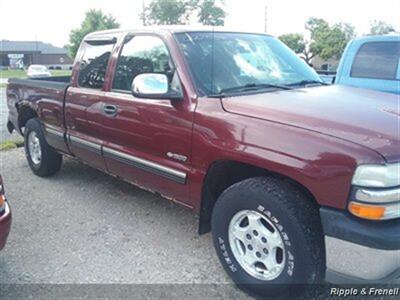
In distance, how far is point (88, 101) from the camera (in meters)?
4.45

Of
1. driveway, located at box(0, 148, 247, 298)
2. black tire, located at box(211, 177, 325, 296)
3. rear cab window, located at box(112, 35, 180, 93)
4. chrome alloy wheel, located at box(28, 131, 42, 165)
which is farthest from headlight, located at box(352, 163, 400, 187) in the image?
chrome alloy wheel, located at box(28, 131, 42, 165)

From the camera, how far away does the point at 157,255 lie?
3697mm

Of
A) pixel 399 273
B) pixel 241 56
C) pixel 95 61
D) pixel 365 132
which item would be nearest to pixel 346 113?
pixel 365 132

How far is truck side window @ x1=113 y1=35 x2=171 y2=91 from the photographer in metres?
3.80

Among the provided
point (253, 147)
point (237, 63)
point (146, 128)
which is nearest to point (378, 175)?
point (253, 147)

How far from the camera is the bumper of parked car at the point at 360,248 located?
7.83ft

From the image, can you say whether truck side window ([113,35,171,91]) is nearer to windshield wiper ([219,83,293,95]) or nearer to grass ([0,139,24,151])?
windshield wiper ([219,83,293,95])

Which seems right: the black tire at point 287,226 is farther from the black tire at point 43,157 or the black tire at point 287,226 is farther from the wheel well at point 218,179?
the black tire at point 43,157

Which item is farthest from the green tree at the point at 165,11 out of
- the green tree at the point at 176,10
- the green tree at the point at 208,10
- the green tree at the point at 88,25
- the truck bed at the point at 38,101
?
the truck bed at the point at 38,101

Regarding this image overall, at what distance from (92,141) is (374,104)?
8.83 feet

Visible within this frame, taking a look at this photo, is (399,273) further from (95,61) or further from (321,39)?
(321,39)

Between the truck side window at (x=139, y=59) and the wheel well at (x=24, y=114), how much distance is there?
7.06 feet

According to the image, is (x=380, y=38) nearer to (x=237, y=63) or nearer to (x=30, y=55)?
(x=237, y=63)

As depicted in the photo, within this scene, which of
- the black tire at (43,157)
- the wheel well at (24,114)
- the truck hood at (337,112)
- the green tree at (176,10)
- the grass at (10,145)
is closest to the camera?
the truck hood at (337,112)
